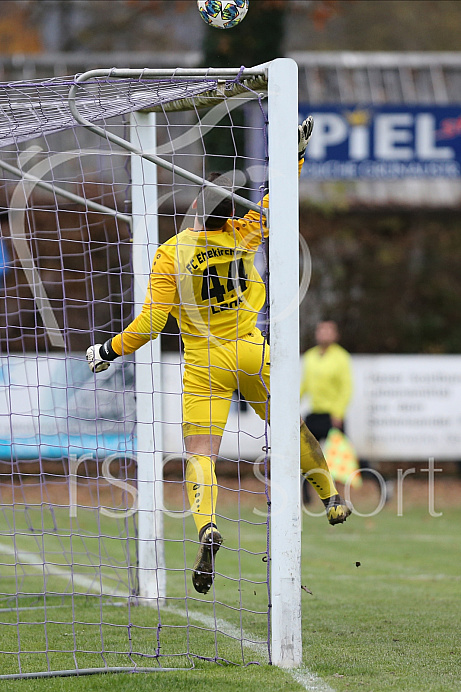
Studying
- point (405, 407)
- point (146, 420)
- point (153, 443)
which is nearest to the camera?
point (153, 443)

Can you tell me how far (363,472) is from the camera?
14.5 metres

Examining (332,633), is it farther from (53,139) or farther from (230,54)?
(53,139)

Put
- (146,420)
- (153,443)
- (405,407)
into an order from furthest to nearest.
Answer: (405,407) → (146,420) → (153,443)

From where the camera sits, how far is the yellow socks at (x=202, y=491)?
17.4 feet

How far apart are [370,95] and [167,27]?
5476 millimetres

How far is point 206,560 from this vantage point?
5.11 m

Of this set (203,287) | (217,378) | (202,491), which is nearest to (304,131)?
(203,287)

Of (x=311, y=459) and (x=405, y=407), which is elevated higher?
(x=311, y=459)

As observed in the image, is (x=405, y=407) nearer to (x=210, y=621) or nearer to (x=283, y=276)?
(x=210, y=621)

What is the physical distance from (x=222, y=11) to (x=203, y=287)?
1.60m

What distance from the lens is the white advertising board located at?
575 inches

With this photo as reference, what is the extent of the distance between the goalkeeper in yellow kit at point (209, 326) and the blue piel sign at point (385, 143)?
42.2 feet

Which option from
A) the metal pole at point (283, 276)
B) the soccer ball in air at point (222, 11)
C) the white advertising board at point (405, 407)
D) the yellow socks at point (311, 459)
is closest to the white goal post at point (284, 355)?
the metal pole at point (283, 276)

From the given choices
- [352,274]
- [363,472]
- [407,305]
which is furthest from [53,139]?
[363,472]
